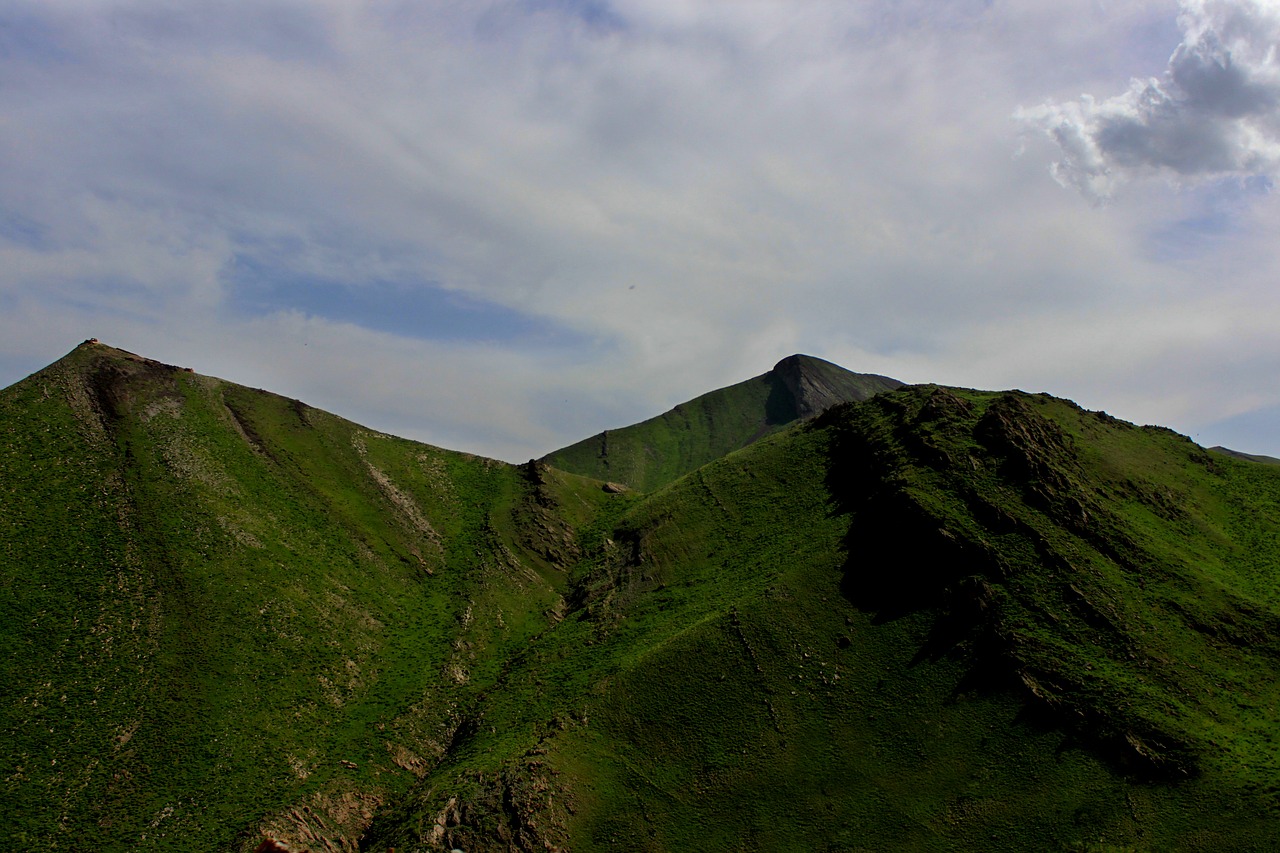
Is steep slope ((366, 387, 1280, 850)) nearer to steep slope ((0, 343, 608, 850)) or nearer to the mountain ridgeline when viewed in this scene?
the mountain ridgeline

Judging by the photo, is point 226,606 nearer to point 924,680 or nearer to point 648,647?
point 648,647

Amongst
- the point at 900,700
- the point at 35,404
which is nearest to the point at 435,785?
the point at 900,700

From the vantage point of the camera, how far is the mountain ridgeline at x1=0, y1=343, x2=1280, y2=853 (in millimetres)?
48562

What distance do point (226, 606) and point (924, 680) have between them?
57018 millimetres

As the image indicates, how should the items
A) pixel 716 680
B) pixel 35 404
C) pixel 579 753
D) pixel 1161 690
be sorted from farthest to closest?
pixel 35 404
pixel 716 680
pixel 579 753
pixel 1161 690

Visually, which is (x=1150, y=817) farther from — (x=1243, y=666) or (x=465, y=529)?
(x=465, y=529)

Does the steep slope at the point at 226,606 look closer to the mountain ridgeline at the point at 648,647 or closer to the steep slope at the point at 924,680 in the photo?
the mountain ridgeline at the point at 648,647

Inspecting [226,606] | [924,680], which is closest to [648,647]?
[924,680]

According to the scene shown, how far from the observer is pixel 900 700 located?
55.7 m

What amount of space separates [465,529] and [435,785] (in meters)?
39.4

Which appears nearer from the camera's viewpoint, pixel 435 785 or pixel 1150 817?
pixel 1150 817

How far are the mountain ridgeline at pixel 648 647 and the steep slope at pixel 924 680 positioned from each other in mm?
251

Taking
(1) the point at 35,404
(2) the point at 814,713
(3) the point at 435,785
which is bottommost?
(3) the point at 435,785

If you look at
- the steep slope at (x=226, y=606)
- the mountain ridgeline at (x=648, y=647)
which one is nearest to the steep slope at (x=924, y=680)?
the mountain ridgeline at (x=648, y=647)
